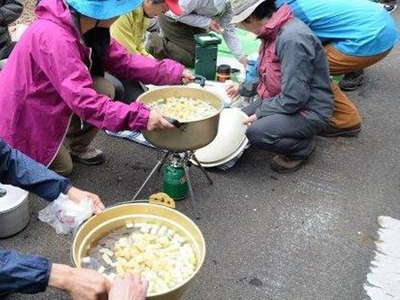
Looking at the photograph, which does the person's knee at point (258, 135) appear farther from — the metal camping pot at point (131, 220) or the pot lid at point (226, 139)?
the metal camping pot at point (131, 220)

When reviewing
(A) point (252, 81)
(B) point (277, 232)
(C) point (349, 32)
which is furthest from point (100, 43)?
(C) point (349, 32)

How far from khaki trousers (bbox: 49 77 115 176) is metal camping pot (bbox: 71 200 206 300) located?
1.37 meters

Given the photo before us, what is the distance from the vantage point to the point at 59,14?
266 cm

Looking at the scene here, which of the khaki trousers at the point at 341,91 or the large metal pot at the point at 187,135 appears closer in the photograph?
the large metal pot at the point at 187,135

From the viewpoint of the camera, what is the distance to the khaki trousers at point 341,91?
4133 mm

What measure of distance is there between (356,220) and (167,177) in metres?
1.32

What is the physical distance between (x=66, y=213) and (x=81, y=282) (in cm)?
54

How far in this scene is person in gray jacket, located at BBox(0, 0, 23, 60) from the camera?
13.6ft

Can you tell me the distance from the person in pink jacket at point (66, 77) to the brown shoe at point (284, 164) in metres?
1.01

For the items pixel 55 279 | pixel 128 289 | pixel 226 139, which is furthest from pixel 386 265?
pixel 55 279

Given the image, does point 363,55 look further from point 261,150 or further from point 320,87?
point 261,150

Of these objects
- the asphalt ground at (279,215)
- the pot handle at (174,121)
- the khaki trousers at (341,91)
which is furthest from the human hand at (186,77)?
the khaki trousers at (341,91)

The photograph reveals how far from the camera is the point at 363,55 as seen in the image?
4.36 metres

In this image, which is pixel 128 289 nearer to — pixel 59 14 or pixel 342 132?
pixel 59 14
